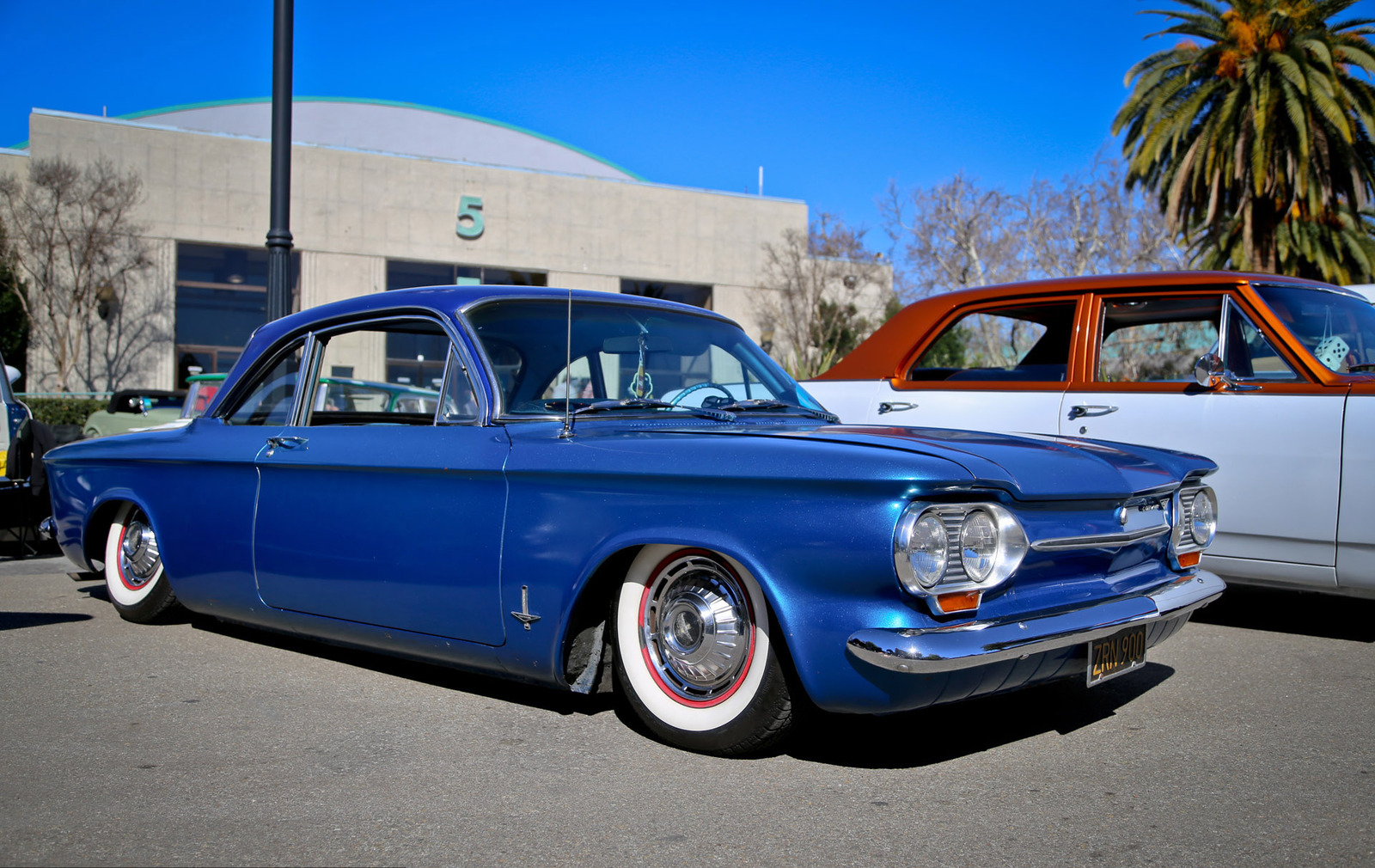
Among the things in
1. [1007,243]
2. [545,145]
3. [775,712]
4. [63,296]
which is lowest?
[775,712]

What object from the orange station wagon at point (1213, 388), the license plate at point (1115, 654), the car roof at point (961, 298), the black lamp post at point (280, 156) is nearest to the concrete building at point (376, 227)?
the black lamp post at point (280, 156)

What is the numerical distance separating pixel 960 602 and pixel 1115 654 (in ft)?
2.29

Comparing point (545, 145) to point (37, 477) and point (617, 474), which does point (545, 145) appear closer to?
point (37, 477)

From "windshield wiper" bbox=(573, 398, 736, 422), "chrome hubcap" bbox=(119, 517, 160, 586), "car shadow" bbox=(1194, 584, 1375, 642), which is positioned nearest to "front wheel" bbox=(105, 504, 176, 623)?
"chrome hubcap" bbox=(119, 517, 160, 586)

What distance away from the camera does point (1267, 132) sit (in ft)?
60.1

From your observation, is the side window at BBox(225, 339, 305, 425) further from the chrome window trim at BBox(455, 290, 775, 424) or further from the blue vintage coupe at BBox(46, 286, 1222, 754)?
the chrome window trim at BBox(455, 290, 775, 424)

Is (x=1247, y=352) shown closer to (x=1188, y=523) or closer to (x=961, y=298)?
(x=961, y=298)

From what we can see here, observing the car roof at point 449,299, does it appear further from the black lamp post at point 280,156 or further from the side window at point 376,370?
the black lamp post at point 280,156

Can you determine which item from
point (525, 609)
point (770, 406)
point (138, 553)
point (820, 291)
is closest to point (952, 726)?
point (770, 406)

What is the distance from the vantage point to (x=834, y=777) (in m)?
3.09

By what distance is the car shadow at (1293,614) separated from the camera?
537cm

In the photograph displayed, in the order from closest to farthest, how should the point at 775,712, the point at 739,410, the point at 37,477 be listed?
the point at 775,712
the point at 739,410
the point at 37,477

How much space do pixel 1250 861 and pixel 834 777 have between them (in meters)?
1.04

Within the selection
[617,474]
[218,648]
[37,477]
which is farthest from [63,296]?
[617,474]
